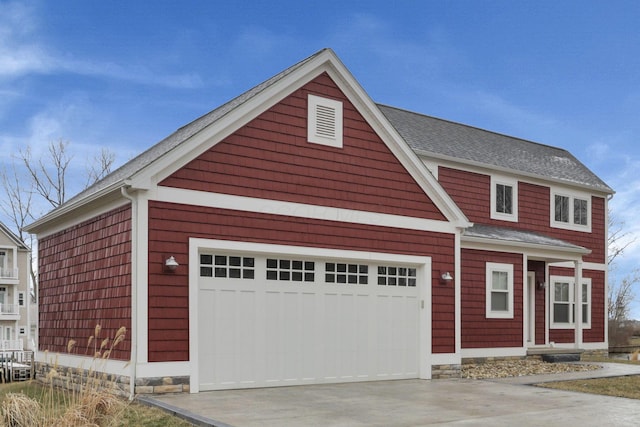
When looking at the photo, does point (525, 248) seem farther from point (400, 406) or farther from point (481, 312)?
point (400, 406)

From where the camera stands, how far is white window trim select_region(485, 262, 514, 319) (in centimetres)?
1823

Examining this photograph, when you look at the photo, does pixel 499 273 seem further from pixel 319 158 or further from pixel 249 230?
pixel 249 230

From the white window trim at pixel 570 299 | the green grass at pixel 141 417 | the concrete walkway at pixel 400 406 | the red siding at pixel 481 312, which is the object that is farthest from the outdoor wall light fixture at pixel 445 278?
the white window trim at pixel 570 299

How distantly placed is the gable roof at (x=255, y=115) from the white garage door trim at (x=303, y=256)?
1338 millimetres

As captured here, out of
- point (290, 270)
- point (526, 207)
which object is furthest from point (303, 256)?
point (526, 207)

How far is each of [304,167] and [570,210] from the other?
13488mm

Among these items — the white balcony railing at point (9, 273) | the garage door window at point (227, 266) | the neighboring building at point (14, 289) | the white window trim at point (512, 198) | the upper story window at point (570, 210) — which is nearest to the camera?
the garage door window at point (227, 266)

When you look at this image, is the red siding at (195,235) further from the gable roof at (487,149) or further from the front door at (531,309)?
the front door at (531,309)

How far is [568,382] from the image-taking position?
559 inches

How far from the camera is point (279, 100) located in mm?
12719

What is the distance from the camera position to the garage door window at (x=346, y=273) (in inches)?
521

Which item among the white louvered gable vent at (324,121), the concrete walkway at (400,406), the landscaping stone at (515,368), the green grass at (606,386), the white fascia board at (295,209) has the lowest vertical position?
the landscaping stone at (515,368)

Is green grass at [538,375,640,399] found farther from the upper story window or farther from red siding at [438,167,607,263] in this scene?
the upper story window

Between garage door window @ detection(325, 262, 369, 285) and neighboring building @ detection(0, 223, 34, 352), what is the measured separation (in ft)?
118
